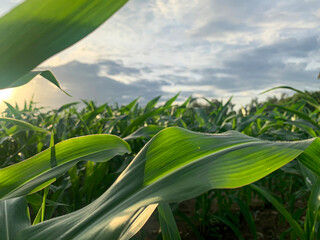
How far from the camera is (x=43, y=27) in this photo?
0.92 feet

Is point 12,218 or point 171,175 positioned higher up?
point 171,175

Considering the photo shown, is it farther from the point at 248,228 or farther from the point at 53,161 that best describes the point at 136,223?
the point at 248,228

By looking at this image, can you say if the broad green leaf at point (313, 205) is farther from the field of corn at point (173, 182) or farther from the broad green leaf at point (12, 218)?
the broad green leaf at point (12, 218)

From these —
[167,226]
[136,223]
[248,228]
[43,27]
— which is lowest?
[248,228]

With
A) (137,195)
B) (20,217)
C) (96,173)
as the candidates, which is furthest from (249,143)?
(96,173)

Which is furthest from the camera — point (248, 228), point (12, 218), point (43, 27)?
point (248, 228)

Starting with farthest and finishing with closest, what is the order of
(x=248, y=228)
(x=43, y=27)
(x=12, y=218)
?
(x=248, y=228) < (x=12, y=218) < (x=43, y=27)

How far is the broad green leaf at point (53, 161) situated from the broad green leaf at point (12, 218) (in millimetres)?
66

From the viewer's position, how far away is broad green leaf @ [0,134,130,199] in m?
0.51

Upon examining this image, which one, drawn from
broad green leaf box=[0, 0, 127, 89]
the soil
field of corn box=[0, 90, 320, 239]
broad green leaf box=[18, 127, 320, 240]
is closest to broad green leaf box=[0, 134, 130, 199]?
field of corn box=[0, 90, 320, 239]

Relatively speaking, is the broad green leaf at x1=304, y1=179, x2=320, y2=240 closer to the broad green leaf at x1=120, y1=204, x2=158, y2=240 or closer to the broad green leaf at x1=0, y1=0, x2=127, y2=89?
the broad green leaf at x1=120, y1=204, x2=158, y2=240

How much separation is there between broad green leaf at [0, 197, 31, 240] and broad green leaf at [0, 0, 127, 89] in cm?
35

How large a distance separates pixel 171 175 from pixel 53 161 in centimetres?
29

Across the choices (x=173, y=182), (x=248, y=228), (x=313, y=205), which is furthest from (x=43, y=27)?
(x=248, y=228)
